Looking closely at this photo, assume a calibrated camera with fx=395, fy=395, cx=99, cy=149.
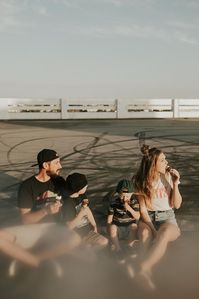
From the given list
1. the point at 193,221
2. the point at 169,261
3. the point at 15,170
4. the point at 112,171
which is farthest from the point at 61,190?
the point at 15,170

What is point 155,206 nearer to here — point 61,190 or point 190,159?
point 61,190

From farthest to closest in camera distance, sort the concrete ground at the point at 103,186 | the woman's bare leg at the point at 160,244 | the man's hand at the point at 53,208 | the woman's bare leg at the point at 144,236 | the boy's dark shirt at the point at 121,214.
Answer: the boy's dark shirt at the point at 121,214 → the man's hand at the point at 53,208 → the woman's bare leg at the point at 144,236 → the woman's bare leg at the point at 160,244 → the concrete ground at the point at 103,186

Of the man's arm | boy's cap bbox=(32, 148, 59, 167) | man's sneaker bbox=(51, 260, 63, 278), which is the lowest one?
man's sneaker bbox=(51, 260, 63, 278)

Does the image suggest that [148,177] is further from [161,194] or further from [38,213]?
[38,213]

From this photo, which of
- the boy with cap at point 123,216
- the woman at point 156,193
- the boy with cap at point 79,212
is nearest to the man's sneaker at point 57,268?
the boy with cap at point 79,212

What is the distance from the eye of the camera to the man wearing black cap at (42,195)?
3993mm

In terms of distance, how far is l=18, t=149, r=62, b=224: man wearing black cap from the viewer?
3.99 metres

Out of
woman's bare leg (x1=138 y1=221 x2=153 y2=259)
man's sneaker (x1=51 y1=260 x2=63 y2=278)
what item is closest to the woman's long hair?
woman's bare leg (x1=138 y1=221 x2=153 y2=259)

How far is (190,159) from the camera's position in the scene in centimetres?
959

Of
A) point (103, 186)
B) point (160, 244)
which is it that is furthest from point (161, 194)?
point (103, 186)

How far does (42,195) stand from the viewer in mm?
4094

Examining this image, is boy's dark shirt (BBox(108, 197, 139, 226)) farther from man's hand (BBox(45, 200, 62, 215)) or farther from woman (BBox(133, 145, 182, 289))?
man's hand (BBox(45, 200, 62, 215))

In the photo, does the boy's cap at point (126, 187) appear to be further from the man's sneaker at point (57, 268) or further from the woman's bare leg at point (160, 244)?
the man's sneaker at point (57, 268)

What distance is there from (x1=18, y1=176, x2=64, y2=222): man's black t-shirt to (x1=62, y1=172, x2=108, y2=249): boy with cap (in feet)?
0.38
